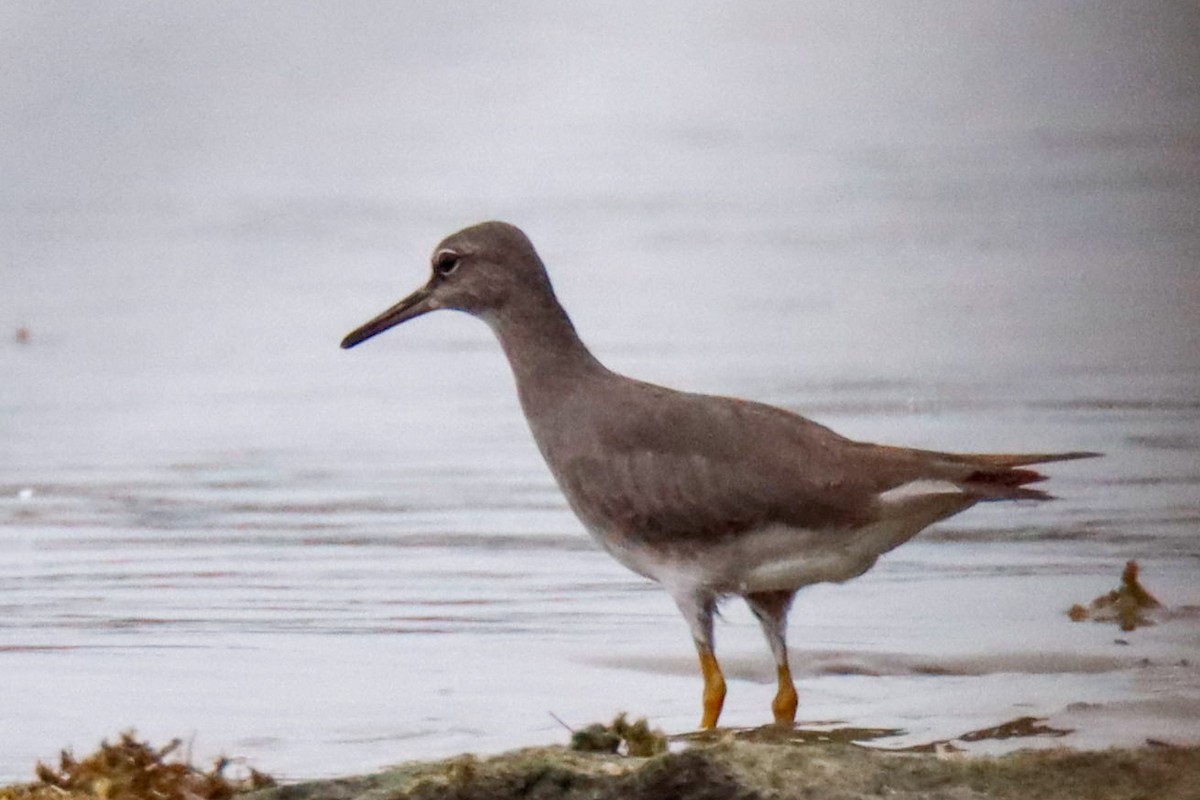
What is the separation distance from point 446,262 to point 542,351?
1.16ft

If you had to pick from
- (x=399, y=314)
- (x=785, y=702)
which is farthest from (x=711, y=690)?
(x=399, y=314)

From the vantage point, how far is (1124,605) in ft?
21.6

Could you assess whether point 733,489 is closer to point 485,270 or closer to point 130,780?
point 485,270

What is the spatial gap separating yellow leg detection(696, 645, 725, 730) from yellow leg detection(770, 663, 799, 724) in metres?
0.14

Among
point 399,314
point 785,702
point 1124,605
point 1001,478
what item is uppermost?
point 399,314

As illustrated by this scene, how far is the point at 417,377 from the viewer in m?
11.4

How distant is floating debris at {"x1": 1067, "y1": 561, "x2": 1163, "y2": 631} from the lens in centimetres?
653

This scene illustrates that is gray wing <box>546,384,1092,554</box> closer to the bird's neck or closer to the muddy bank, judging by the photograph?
the bird's neck

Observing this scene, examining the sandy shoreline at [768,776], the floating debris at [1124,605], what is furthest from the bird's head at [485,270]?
the sandy shoreline at [768,776]

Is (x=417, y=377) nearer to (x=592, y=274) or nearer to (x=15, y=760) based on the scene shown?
(x=592, y=274)

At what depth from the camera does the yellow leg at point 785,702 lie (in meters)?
5.46

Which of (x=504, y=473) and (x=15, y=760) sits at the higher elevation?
(x=504, y=473)

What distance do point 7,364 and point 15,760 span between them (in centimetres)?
677

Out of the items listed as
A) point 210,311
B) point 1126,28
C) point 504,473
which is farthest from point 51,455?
point 1126,28
